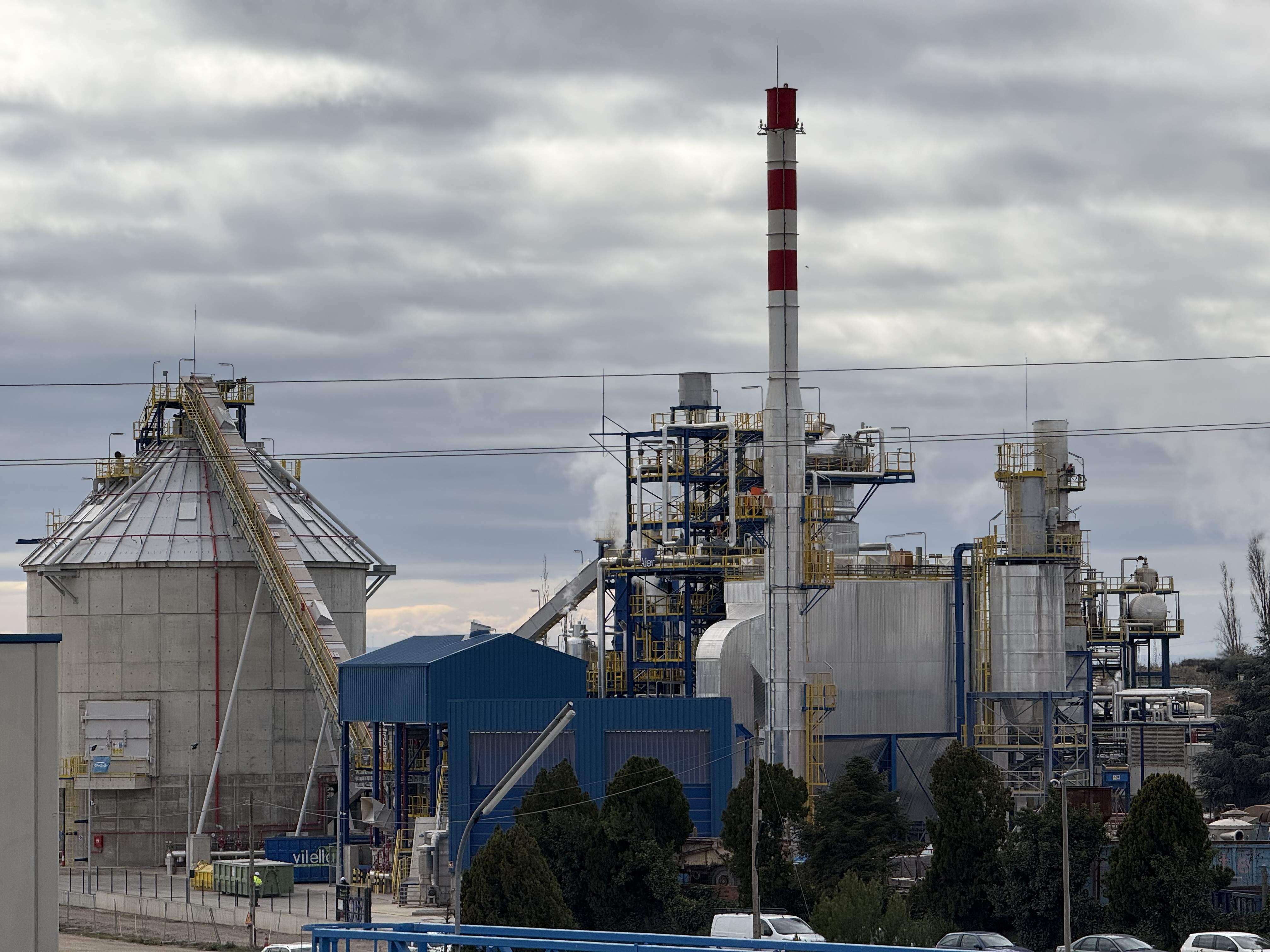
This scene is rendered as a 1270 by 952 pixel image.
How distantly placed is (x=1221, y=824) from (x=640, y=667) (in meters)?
22.1

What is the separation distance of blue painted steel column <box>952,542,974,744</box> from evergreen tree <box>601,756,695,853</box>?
1621cm

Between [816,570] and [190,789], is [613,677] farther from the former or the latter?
[190,789]

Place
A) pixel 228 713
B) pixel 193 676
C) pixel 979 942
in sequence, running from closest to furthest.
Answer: pixel 979 942
pixel 228 713
pixel 193 676

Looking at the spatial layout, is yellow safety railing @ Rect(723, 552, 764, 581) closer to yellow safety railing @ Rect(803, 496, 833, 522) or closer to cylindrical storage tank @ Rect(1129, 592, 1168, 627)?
yellow safety railing @ Rect(803, 496, 833, 522)

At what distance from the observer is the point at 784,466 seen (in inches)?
2454

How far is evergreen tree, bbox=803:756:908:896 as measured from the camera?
55.2m

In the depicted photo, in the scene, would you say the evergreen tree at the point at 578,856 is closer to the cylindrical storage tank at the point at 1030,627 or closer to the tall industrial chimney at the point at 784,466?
the tall industrial chimney at the point at 784,466

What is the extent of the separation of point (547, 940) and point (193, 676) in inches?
2217

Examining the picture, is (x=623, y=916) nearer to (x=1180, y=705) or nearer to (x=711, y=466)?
(x=711, y=466)

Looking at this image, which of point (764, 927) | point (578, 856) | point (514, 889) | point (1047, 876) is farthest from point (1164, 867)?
point (578, 856)

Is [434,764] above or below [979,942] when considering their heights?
above

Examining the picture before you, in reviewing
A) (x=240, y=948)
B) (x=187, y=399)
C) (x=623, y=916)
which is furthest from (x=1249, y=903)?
(x=187, y=399)

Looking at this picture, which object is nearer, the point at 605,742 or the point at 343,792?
the point at 605,742

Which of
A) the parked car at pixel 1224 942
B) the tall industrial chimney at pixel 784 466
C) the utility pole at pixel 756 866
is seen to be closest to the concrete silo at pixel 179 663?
the tall industrial chimney at pixel 784 466
